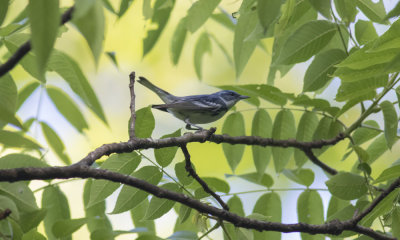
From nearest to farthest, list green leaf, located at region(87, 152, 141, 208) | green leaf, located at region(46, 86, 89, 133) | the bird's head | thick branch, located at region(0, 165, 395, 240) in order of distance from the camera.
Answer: thick branch, located at region(0, 165, 395, 240)
green leaf, located at region(87, 152, 141, 208)
green leaf, located at region(46, 86, 89, 133)
the bird's head

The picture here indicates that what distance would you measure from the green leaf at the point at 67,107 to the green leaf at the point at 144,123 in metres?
1.30

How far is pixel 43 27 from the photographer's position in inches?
42.3

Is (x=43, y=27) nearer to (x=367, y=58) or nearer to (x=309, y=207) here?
(x=367, y=58)

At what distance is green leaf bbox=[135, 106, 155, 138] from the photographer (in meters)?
2.46

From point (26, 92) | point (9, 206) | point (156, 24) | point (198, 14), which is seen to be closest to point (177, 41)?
point (156, 24)

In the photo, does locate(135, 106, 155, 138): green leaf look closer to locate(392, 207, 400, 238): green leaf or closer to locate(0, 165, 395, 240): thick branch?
locate(0, 165, 395, 240): thick branch

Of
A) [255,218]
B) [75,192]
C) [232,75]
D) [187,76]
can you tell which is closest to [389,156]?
[232,75]

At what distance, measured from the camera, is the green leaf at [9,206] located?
1.73 metres

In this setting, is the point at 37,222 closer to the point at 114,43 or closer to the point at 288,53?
the point at 288,53

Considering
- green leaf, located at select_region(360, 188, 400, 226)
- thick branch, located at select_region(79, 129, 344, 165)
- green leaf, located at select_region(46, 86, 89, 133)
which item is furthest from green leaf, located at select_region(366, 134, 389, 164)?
green leaf, located at select_region(46, 86, 89, 133)

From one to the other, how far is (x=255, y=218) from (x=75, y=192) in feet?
14.3

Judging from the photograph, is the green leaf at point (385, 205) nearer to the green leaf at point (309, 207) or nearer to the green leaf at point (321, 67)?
the green leaf at point (309, 207)

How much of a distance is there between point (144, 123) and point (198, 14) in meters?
0.83

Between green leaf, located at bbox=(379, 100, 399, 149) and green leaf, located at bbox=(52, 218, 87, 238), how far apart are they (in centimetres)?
172
